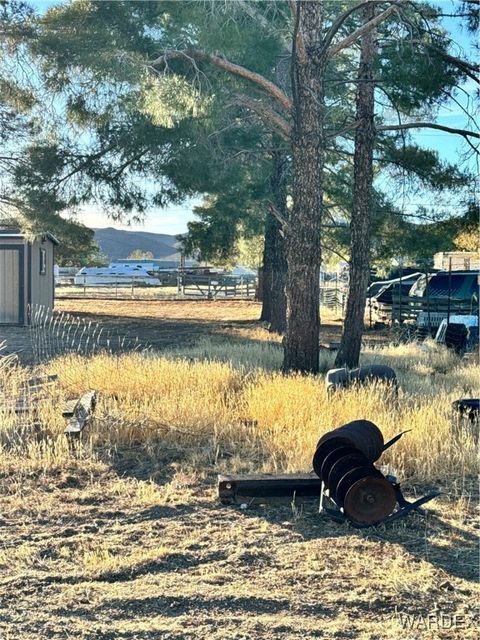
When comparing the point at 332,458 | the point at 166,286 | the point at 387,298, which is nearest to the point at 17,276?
the point at 387,298

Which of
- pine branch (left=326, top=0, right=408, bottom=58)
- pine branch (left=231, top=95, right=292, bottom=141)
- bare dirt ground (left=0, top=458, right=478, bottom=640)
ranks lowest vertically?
bare dirt ground (left=0, top=458, right=478, bottom=640)

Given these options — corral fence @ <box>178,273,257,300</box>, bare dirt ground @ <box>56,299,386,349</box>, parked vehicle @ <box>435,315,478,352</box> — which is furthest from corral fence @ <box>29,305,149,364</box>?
corral fence @ <box>178,273,257,300</box>

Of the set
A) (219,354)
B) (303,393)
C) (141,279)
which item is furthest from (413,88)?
(141,279)

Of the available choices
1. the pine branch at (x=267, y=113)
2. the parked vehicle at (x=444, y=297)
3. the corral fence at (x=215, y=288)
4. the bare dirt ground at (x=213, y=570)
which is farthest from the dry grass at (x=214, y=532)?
the corral fence at (x=215, y=288)

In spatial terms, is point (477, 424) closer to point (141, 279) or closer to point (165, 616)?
point (165, 616)

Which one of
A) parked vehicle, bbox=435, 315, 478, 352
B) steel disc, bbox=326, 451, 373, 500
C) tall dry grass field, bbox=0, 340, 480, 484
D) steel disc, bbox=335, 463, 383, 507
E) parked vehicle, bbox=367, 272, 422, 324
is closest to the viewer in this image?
steel disc, bbox=335, 463, 383, 507

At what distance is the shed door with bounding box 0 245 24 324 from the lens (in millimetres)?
21047

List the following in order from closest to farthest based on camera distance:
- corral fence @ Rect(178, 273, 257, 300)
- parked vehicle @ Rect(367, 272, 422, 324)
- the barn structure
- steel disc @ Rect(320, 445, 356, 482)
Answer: steel disc @ Rect(320, 445, 356, 482) < the barn structure < parked vehicle @ Rect(367, 272, 422, 324) < corral fence @ Rect(178, 273, 257, 300)

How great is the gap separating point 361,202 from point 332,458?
7001 millimetres

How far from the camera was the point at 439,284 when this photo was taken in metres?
18.8

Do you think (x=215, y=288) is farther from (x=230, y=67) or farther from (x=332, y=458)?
(x=332, y=458)

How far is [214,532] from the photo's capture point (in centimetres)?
442

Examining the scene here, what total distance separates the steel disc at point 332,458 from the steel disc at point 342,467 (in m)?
0.05

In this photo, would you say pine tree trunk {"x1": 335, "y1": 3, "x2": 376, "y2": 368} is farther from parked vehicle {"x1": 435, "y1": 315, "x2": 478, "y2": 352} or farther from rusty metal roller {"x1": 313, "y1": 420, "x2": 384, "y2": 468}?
rusty metal roller {"x1": 313, "y1": 420, "x2": 384, "y2": 468}
